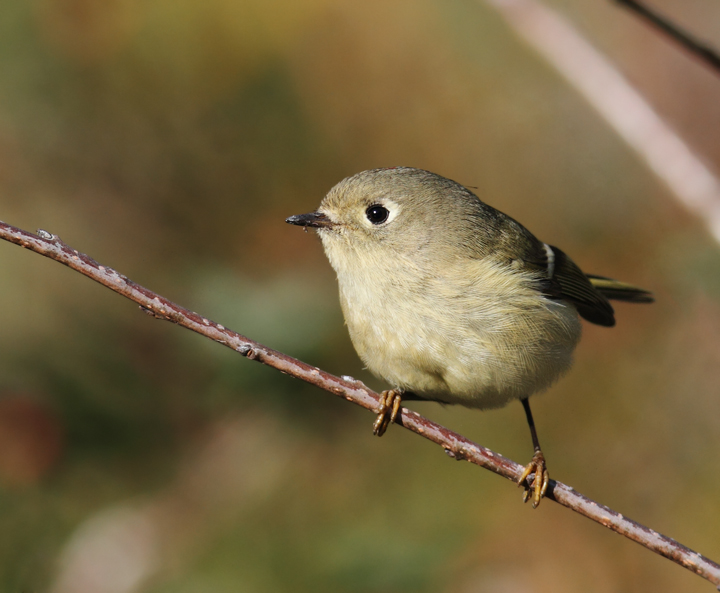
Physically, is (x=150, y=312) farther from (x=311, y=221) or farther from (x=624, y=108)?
(x=624, y=108)

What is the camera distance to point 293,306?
114 inches

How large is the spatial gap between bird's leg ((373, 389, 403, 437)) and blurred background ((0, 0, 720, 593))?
646 mm

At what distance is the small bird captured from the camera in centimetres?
208

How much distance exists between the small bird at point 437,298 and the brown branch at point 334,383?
0.54ft

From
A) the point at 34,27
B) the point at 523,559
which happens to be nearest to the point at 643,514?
the point at 523,559

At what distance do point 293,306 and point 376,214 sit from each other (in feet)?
2.40

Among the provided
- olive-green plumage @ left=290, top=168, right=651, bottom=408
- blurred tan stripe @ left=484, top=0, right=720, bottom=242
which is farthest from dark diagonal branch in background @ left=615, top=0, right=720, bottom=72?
olive-green plumage @ left=290, top=168, right=651, bottom=408

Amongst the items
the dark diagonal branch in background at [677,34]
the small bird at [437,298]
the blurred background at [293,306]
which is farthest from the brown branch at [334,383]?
the dark diagonal branch in background at [677,34]

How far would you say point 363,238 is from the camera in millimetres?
2264

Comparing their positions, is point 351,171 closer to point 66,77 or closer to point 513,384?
point 66,77

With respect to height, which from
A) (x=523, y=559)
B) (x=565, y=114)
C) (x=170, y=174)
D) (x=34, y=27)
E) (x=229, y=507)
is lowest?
(x=229, y=507)

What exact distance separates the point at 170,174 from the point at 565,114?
8.31 feet

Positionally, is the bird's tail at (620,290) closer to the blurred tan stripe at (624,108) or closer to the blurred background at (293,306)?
the blurred background at (293,306)

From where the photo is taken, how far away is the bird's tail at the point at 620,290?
10.2 ft
